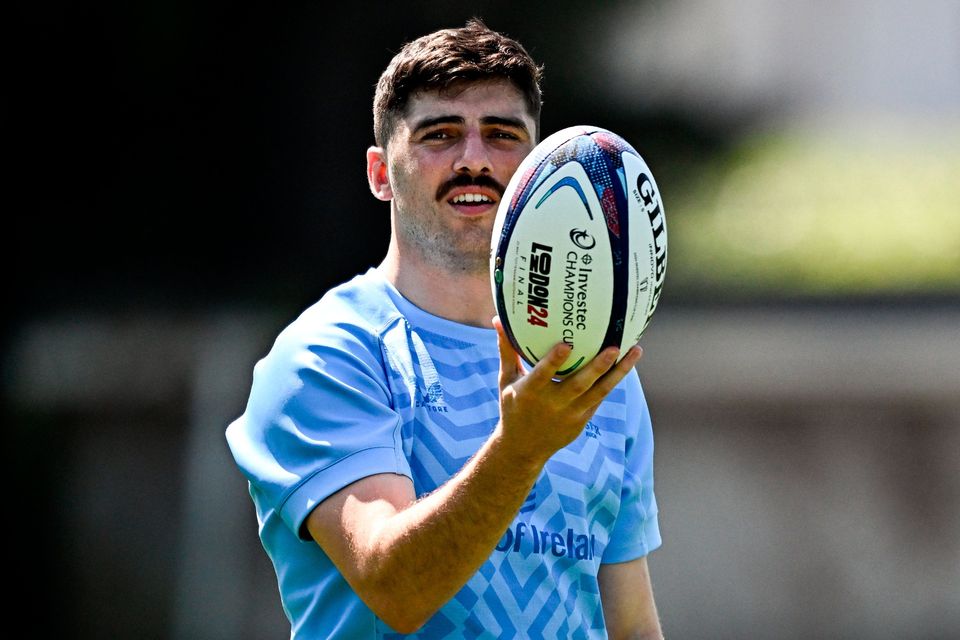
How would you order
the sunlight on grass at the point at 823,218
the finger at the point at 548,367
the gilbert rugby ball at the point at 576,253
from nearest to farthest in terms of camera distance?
1. the finger at the point at 548,367
2. the gilbert rugby ball at the point at 576,253
3. the sunlight on grass at the point at 823,218

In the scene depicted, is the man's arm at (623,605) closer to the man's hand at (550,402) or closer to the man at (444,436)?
the man at (444,436)

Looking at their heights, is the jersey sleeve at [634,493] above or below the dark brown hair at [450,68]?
below

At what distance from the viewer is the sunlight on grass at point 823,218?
636cm

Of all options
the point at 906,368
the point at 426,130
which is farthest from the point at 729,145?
the point at 426,130

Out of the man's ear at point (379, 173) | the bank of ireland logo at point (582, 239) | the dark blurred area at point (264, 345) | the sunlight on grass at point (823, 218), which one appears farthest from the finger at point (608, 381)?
the sunlight on grass at point (823, 218)

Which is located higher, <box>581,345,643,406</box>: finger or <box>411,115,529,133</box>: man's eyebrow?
<box>411,115,529,133</box>: man's eyebrow

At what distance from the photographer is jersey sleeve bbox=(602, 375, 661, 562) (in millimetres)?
2094

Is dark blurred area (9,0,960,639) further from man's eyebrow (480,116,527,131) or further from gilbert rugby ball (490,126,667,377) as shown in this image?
gilbert rugby ball (490,126,667,377)

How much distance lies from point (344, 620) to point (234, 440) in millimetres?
332

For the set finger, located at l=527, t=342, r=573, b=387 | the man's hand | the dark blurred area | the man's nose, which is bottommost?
the dark blurred area

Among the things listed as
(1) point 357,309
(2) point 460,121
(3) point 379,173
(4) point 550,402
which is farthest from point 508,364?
(3) point 379,173

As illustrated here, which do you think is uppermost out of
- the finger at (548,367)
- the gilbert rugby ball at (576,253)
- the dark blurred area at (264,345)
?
the gilbert rugby ball at (576,253)

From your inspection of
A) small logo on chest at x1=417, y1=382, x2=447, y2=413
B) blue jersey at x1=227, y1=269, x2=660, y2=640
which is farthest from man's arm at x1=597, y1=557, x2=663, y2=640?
small logo on chest at x1=417, y1=382, x2=447, y2=413

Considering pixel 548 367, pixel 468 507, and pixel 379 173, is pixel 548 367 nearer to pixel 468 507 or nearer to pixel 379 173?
pixel 468 507
